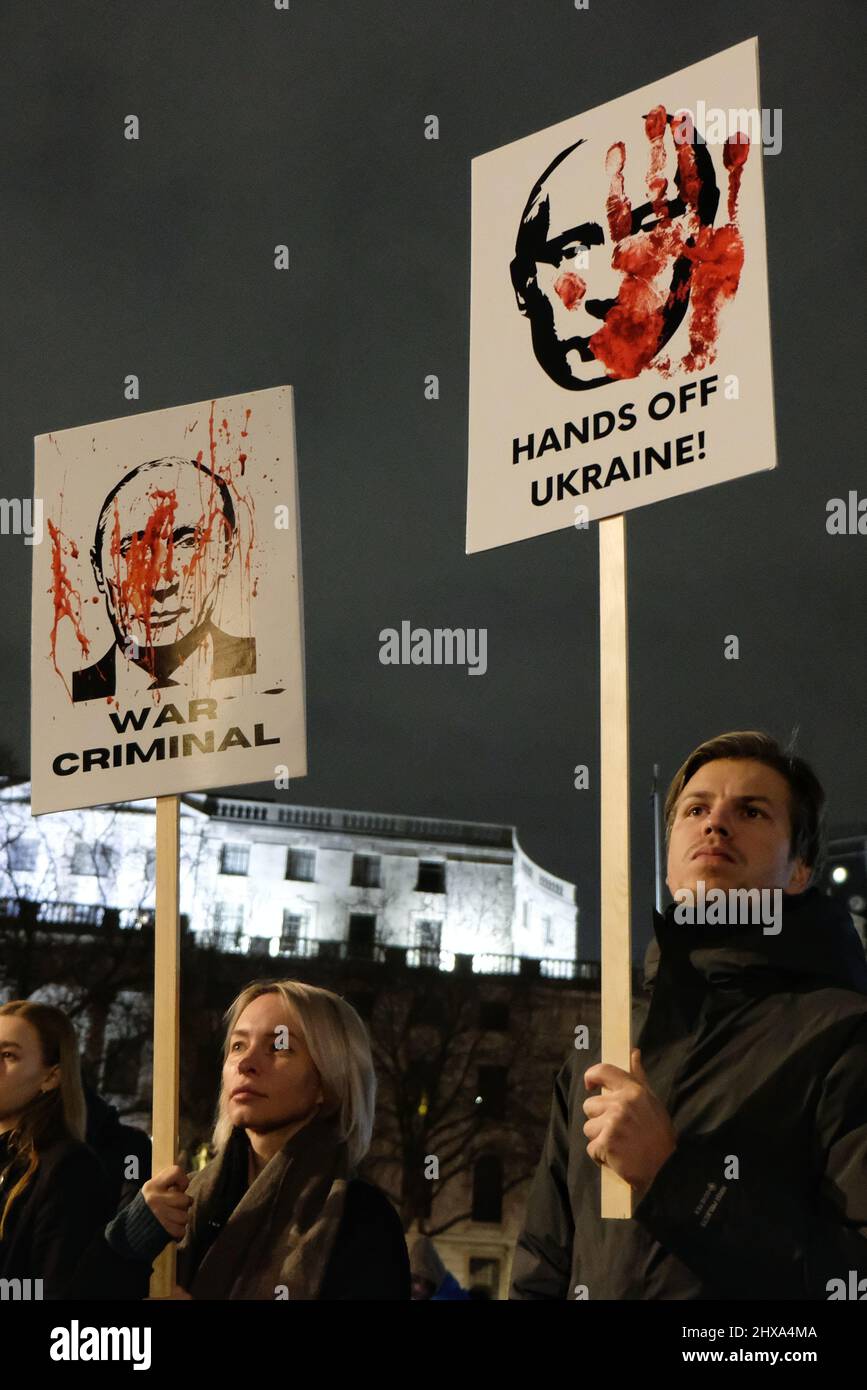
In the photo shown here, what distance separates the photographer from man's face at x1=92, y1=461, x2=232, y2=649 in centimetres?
489

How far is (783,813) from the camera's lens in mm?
3895

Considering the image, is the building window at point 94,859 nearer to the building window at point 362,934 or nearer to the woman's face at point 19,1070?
the building window at point 362,934

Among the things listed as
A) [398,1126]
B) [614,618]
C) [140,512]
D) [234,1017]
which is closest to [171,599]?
[140,512]

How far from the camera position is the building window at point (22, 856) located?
29797mm

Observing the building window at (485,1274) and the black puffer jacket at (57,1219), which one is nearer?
the black puffer jacket at (57,1219)

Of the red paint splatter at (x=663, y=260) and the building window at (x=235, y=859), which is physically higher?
the building window at (x=235, y=859)

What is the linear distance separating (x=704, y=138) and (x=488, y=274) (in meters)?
0.64

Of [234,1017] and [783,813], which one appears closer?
[783,813]

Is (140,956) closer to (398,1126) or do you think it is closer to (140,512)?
(398,1126)

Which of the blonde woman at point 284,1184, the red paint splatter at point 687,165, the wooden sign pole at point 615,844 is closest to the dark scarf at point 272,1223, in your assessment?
the blonde woman at point 284,1184

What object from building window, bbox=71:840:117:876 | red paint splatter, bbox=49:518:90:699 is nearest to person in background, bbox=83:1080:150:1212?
red paint splatter, bbox=49:518:90:699

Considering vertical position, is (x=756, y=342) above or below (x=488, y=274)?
below

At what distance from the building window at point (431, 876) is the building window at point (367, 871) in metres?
1.28

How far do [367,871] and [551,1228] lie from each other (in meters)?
42.1
